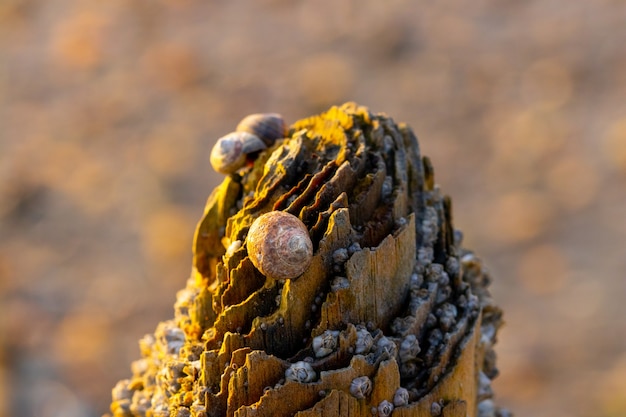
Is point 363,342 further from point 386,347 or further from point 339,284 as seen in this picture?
point 339,284

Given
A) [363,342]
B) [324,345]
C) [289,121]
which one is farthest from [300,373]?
[289,121]

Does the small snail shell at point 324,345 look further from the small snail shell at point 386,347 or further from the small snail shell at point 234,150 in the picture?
the small snail shell at point 234,150

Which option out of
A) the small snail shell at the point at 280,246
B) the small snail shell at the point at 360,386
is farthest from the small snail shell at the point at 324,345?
the small snail shell at the point at 280,246

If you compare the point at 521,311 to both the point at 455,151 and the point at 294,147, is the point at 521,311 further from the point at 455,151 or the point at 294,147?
the point at 294,147

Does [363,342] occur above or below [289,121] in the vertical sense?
below

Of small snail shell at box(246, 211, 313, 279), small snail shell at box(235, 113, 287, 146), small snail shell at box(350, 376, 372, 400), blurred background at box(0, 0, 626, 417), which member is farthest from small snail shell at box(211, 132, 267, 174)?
blurred background at box(0, 0, 626, 417)
